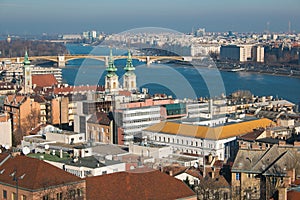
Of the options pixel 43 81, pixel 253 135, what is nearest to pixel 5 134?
→ pixel 253 135

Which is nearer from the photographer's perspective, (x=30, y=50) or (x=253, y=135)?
(x=253, y=135)

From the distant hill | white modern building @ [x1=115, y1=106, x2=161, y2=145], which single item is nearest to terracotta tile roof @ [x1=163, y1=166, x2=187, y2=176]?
white modern building @ [x1=115, y1=106, x2=161, y2=145]

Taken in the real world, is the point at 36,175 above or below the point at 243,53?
below

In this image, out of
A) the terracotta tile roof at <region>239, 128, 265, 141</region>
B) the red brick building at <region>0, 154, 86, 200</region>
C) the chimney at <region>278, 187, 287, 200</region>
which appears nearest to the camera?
the chimney at <region>278, 187, 287, 200</region>

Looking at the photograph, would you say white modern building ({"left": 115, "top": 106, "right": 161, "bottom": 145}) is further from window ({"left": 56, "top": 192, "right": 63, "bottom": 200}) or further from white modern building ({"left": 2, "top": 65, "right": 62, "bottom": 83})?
white modern building ({"left": 2, "top": 65, "right": 62, "bottom": 83})

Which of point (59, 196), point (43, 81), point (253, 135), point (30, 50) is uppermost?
point (30, 50)

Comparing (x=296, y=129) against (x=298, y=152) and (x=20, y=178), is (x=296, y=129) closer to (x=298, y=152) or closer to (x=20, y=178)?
(x=298, y=152)

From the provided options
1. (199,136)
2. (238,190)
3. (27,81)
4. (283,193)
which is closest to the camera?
(283,193)

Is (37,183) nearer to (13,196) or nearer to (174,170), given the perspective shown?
(13,196)
